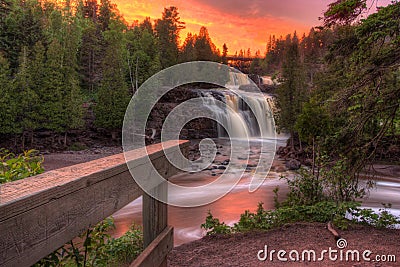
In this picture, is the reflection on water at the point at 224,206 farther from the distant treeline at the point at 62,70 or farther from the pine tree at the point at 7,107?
the pine tree at the point at 7,107

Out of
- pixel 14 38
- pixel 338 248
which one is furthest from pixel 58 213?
pixel 14 38

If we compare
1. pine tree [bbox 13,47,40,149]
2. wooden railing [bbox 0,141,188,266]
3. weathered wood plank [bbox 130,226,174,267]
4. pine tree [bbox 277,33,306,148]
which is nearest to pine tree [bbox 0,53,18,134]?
pine tree [bbox 13,47,40,149]

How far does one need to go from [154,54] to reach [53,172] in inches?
1621

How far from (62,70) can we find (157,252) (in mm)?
28955

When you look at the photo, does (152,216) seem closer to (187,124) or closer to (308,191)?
(308,191)

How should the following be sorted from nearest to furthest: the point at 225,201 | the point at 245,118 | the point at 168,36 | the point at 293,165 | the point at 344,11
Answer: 1. the point at 344,11
2. the point at 225,201
3. the point at 293,165
4. the point at 245,118
5. the point at 168,36

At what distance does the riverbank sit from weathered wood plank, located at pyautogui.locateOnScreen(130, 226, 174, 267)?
2.56 m

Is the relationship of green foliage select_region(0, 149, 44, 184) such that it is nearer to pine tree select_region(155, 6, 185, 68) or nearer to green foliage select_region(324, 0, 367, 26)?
green foliage select_region(324, 0, 367, 26)

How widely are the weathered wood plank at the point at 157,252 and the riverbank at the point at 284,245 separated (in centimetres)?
256

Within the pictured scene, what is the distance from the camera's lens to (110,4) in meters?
59.0

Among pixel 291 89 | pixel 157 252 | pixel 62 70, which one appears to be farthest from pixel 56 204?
pixel 62 70

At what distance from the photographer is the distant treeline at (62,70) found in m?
25.9

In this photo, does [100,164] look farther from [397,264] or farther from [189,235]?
[189,235]

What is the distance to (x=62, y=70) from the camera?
93.4ft
